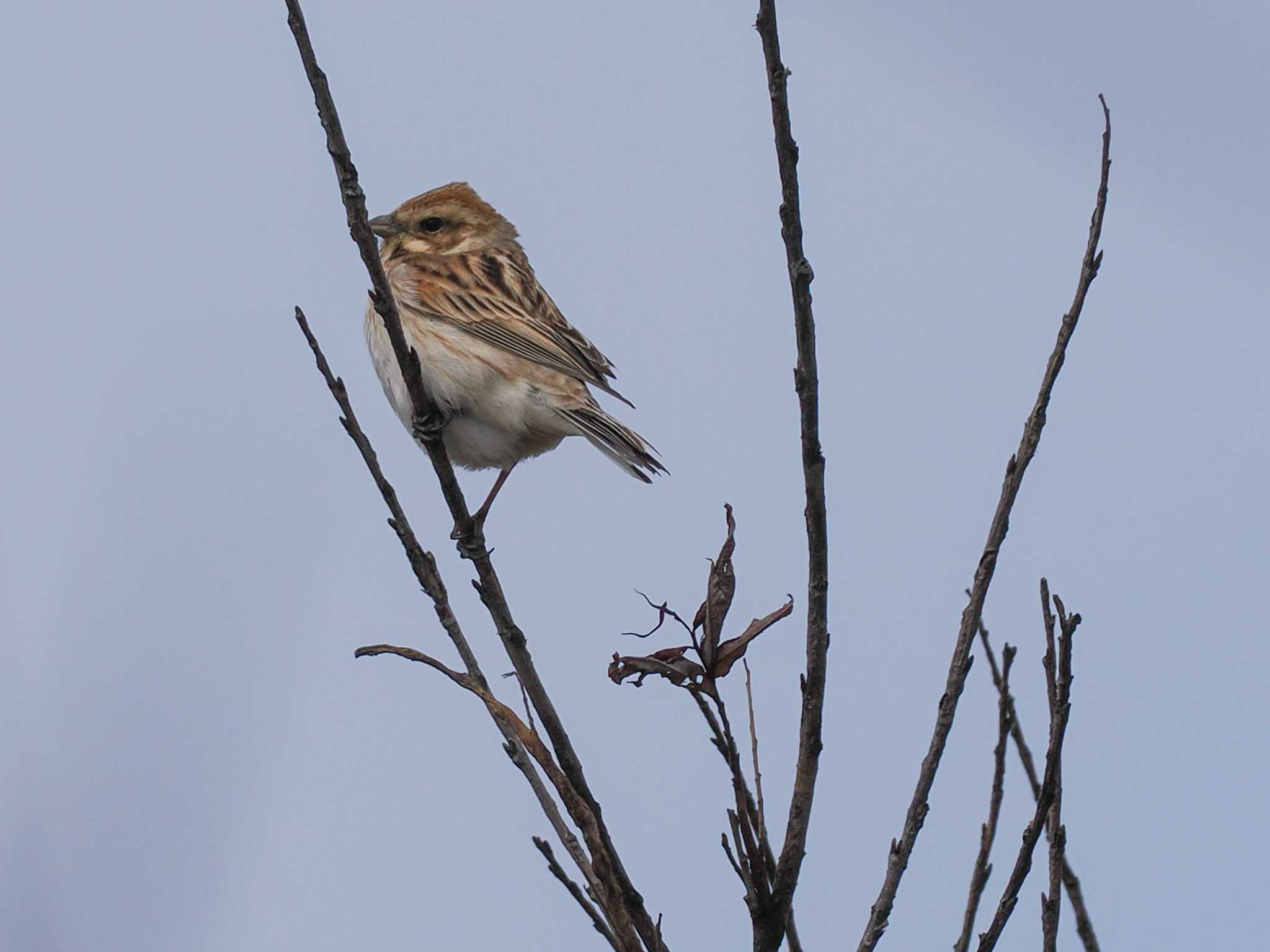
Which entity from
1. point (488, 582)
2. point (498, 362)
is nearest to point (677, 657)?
point (488, 582)

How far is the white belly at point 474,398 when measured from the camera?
5.82m

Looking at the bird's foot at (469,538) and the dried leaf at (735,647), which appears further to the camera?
the bird's foot at (469,538)

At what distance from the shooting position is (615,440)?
5551 millimetres

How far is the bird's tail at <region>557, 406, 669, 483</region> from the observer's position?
5445 millimetres

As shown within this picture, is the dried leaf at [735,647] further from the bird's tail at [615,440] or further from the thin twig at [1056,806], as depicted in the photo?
the bird's tail at [615,440]

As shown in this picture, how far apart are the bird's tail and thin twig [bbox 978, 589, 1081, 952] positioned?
2.66 metres

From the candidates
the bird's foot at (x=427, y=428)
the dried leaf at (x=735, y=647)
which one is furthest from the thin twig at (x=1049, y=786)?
the bird's foot at (x=427, y=428)

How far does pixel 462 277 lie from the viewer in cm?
653

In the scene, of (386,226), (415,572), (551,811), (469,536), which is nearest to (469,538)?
(469,536)

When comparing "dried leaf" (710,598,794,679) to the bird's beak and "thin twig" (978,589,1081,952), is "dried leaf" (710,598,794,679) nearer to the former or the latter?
"thin twig" (978,589,1081,952)

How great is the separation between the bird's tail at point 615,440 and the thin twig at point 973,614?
2468 mm

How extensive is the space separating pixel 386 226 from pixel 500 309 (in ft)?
3.72

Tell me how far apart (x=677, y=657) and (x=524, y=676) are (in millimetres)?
598

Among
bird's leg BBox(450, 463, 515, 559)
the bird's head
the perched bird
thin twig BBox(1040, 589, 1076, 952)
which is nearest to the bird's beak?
the bird's head
